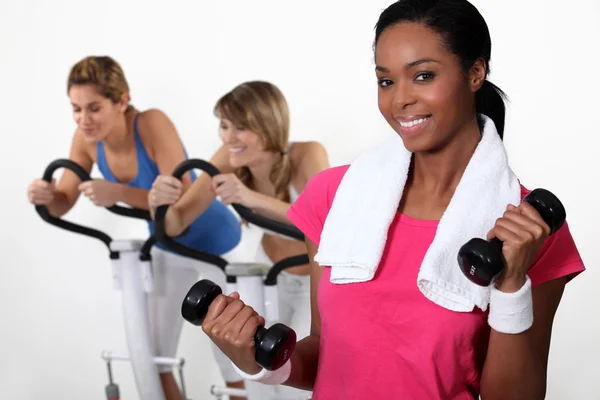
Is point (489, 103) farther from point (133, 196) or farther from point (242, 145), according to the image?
point (133, 196)

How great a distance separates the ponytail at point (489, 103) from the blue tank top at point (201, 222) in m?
1.75

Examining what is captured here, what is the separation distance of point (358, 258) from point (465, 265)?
0.24 metres

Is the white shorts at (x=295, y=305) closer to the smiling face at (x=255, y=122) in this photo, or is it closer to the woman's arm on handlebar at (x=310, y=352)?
the smiling face at (x=255, y=122)

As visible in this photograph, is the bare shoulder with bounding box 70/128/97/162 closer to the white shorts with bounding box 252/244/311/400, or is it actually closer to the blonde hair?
the blonde hair

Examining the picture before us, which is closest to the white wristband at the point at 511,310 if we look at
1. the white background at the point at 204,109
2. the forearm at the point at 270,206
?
the forearm at the point at 270,206

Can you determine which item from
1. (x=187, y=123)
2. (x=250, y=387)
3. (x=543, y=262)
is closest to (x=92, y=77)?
(x=187, y=123)

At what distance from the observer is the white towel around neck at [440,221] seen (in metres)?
1.25

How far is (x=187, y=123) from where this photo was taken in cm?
379

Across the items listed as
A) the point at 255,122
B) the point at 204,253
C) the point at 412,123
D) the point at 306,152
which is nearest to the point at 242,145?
the point at 255,122

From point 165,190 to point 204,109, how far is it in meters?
1.08

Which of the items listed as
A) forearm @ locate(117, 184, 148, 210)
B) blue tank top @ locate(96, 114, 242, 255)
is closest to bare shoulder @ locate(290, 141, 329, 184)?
blue tank top @ locate(96, 114, 242, 255)

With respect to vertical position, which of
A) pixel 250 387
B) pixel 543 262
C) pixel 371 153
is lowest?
pixel 250 387

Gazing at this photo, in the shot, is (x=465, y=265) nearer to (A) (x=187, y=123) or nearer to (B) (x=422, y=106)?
(B) (x=422, y=106)

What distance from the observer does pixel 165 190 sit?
2.74 metres
